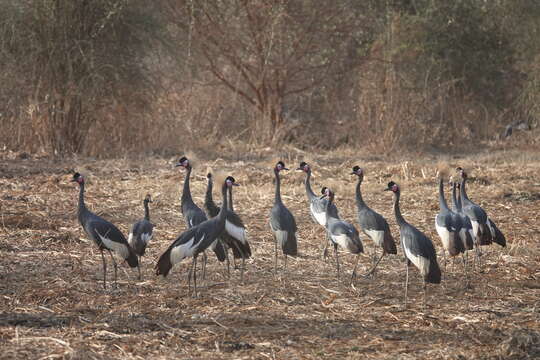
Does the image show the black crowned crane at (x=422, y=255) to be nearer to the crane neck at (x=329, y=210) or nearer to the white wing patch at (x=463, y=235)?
the white wing patch at (x=463, y=235)

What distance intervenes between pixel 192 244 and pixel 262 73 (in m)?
10.2

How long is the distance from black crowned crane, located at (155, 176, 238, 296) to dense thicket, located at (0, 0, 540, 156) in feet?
25.6

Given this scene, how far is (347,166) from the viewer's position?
13.7 metres

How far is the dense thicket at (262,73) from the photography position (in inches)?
572

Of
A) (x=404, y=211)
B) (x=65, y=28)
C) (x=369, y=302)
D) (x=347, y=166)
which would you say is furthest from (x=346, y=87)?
(x=369, y=302)

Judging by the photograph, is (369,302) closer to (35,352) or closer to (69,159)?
(35,352)

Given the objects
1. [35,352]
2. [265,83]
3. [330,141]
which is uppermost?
[265,83]

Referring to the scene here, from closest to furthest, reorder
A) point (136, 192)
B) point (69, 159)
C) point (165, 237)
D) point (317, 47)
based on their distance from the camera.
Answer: point (165, 237), point (136, 192), point (69, 159), point (317, 47)

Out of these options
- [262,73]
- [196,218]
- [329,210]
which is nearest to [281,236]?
[329,210]

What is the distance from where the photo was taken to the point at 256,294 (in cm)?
712

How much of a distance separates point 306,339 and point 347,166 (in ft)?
26.0

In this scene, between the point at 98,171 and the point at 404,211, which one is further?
the point at 98,171

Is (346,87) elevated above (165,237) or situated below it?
above

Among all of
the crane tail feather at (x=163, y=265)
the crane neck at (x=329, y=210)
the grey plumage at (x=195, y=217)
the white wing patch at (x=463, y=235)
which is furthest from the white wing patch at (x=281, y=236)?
the white wing patch at (x=463, y=235)
